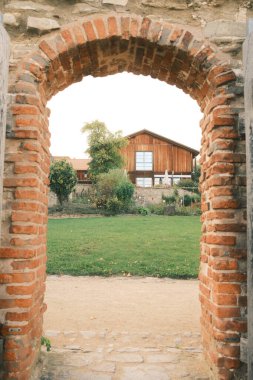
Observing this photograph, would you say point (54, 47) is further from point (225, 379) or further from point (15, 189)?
point (225, 379)

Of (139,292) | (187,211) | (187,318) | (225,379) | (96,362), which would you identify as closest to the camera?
(225,379)

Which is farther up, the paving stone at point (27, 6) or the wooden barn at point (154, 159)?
the wooden barn at point (154, 159)

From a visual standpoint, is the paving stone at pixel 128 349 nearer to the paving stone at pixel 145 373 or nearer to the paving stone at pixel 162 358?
the paving stone at pixel 162 358

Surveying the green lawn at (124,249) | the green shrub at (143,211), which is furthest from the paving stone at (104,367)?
the green shrub at (143,211)

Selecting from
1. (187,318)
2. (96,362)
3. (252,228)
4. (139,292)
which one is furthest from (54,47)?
(139,292)

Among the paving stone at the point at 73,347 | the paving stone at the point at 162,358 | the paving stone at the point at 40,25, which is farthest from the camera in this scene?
the paving stone at the point at 73,347

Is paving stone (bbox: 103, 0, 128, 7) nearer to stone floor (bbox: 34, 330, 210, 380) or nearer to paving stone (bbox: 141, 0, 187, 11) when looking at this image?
paving stone (bbox: 141, 0, 187, 11)

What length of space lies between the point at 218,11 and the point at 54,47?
158 centimetres

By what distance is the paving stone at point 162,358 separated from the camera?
3689 millimetres

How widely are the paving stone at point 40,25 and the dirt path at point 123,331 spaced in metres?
3.19

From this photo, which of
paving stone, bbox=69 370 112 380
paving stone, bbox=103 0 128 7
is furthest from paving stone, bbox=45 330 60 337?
paving stone, bbox=103 0 128 7

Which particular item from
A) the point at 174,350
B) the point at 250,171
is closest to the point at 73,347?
the point at 174,350

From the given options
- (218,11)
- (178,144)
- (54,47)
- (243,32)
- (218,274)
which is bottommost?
(218,274)

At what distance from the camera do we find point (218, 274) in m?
2.89
